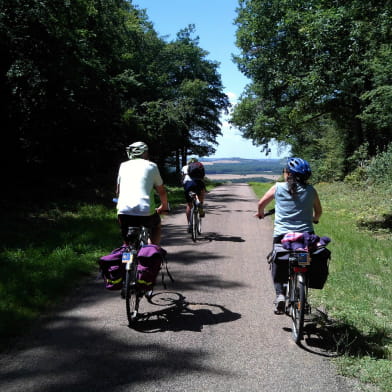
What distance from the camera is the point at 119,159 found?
69.3 ft

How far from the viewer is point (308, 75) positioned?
15.6 metres

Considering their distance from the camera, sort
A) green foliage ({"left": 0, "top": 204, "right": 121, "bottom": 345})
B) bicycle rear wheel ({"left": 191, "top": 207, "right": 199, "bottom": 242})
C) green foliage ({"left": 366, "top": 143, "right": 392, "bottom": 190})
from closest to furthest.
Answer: green foliage ({"left": 0, "top": 204, "right": 121, "bottom": 345}) → bicycle rear wheel ({"left": 191, "top": 207, "right": 199, "bottom": 242}) → green foliage ({"left": 366, "top": 143, "right": 392, "bottom": 190})

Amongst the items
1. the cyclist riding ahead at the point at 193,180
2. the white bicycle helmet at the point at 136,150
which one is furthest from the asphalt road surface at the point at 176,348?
the cyclist riding ahead at the point at 193,180

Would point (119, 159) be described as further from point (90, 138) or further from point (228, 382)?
point (228, 382)

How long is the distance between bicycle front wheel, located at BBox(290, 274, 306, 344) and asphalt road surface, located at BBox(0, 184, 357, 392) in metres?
0.15

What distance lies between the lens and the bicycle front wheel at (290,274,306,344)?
381cm

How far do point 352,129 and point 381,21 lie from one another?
64.1 feet

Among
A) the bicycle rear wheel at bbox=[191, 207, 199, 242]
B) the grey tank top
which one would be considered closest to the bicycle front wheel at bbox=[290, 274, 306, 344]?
the grey tank top

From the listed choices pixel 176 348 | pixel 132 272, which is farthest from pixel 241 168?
pixel 176 348

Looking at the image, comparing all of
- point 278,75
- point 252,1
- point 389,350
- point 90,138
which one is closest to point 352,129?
point 278,75

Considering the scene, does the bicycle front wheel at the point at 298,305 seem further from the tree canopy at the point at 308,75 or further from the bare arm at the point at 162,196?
the tree canopy at the point at 308,75

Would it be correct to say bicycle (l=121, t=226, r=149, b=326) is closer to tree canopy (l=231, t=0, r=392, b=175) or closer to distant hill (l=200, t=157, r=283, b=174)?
tree canopy (l=231, t=0, r=392, b=175)

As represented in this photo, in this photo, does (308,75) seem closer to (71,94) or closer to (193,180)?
(193,180)

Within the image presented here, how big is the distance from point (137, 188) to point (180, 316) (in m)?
1.63
